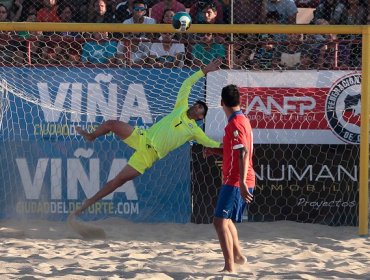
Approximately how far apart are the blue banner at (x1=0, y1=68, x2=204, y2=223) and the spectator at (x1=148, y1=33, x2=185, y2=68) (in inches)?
3.9

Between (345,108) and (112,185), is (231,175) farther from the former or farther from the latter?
(345,108)

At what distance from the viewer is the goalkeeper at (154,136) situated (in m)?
8.74

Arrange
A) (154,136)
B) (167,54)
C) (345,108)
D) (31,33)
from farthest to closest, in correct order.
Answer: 1. (31,33)
2. (167,54)
3. (345,108)
4. (154,136)

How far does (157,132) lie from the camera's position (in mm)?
8812

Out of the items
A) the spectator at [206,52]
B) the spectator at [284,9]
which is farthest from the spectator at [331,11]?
the spectator at [206,52]

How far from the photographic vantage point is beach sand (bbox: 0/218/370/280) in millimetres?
6898

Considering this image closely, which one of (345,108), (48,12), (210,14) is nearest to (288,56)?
(345,108)

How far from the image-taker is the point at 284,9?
10.5 metres

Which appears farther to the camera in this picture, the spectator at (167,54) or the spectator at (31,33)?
the spectator at (31,33)

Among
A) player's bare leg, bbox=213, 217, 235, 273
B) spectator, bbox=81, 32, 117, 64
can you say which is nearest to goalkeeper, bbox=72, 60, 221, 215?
spectator, bbox=81, 32, 117, 64

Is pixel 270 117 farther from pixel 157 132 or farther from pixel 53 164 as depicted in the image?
pixel 53 164

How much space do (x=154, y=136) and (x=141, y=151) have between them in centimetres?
20

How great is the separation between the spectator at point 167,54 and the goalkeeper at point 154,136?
1.02 metres

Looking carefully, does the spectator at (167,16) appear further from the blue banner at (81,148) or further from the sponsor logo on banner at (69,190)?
the sponsor logo on banner at (69,190)
